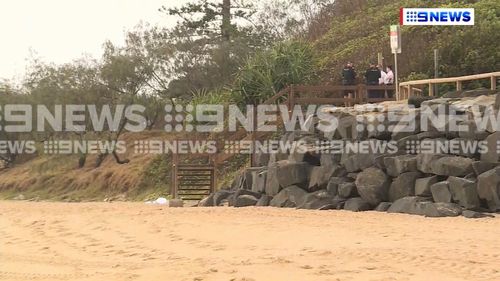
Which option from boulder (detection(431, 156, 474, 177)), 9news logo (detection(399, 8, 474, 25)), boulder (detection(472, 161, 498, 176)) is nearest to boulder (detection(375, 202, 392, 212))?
boulder (detection(431, 156, 474, 177))

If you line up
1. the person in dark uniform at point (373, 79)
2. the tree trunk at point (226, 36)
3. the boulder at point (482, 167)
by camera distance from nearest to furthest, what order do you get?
the boulder at point (482, 167) → the person in dark uniform at point (373, 79) → the tree trunk at point (226, 36)

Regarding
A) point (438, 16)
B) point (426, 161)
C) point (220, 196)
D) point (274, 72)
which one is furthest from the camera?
point (438, 16)

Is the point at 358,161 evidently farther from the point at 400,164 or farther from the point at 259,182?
the point at 259,182

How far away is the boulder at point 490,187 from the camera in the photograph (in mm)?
12922

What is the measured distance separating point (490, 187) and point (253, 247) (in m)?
5.24

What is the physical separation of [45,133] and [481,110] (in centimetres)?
2449

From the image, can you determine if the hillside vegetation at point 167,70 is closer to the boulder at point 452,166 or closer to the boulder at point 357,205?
the boulder at point 357,205

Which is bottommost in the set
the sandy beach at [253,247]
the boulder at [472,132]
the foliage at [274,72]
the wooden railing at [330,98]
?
the sandy beach at [253,247]

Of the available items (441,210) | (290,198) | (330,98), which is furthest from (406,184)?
(330,98)

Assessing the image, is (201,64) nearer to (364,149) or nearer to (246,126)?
(246,126)

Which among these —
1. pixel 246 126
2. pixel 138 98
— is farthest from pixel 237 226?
pixel 138 98

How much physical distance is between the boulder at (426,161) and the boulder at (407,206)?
0.61m

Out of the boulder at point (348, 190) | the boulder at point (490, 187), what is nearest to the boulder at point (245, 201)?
the boulder at point (348, 190)

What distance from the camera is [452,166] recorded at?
13688 mm
